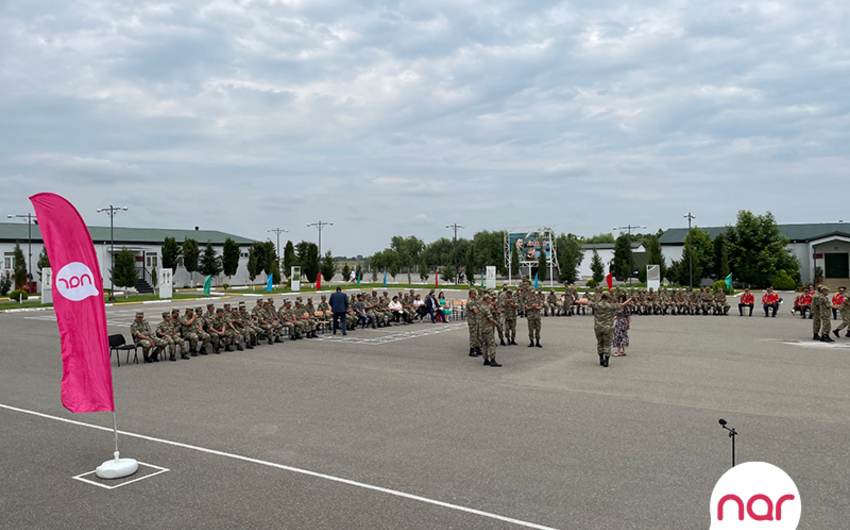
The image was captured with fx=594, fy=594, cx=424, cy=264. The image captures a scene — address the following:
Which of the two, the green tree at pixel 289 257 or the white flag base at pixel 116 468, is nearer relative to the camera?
the white flag base at pixel 116 468

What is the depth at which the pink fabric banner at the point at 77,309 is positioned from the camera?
7.37m

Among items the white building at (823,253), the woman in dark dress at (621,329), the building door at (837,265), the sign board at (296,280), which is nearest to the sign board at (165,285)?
the sign board at (296,280)

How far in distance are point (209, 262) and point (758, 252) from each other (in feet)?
197

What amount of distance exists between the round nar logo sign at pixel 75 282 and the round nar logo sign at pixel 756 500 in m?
7.31

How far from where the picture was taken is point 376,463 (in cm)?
742

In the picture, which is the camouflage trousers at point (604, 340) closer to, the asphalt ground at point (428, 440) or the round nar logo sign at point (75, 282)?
the asphalt ground at point (428, 440)

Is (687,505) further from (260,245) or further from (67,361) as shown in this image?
(260,245)

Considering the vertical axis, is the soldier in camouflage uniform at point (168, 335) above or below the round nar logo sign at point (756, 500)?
below

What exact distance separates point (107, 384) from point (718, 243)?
64827 millimetres

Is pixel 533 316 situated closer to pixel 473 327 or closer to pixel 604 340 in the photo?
pixel 473 327

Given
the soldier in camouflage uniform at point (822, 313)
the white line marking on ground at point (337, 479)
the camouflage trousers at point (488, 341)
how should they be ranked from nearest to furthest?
the white line marking on ground at point (337, 479)
the camouflage trousers at point (488, 341)
the soldier in camouflage uniform at point (822, 313)

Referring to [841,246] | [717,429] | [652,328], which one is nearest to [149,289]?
[652,328]

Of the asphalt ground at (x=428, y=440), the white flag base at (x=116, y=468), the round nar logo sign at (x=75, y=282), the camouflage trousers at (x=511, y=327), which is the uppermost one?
the round nar logo sign at (x=75, y=282)

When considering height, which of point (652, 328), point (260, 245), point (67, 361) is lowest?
point (652, 328)
